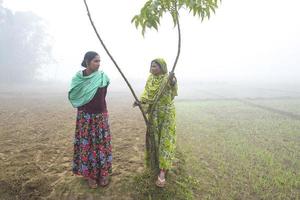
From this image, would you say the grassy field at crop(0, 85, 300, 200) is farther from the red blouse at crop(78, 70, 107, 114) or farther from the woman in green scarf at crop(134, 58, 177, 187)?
the red blouse at crop(78, 70, 107, 114)

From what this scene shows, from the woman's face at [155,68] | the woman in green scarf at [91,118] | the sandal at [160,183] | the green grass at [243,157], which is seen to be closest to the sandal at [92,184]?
the woman in green scarf at [91,118]

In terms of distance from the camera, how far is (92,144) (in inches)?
165

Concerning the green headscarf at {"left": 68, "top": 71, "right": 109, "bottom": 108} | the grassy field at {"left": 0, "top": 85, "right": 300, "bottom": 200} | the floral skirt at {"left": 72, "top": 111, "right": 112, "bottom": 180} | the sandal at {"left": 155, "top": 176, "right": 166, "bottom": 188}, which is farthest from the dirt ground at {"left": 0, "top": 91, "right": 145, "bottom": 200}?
the green headscarf at {"left": 68, "top": 71, "right": 109, "bottom": 108}

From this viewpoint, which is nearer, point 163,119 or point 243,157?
point 163,119

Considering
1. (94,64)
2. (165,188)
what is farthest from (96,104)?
(165,188)

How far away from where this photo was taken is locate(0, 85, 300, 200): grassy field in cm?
439

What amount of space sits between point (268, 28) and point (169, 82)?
464ft

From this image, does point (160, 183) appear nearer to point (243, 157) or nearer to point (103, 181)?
point (103, 181)

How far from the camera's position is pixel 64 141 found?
7621 mm

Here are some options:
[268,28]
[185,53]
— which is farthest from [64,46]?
[268,28]

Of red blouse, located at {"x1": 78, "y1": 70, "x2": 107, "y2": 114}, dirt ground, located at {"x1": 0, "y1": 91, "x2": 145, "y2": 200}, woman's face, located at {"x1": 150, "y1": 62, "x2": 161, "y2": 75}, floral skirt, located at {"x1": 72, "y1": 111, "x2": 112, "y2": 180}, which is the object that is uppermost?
woman's face, located at {"x1": 150, "y1": 62, "x2": 161, "y2": 75}

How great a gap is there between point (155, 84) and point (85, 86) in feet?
3.60

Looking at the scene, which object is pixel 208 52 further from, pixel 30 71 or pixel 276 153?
pixel 276 153

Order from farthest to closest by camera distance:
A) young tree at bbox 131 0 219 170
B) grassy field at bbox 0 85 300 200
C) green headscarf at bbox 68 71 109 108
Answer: grassy field at bbox 0 85 300 200 → green headscarf at bbox 68 71 109 108 → young tree at bbox 131 0 219 170
